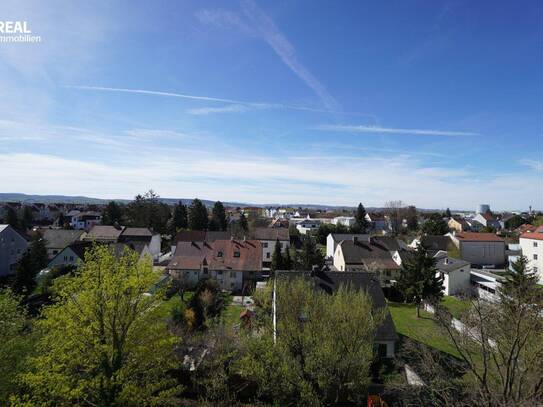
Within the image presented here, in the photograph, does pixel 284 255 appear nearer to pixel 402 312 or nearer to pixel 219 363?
pixel 402 312

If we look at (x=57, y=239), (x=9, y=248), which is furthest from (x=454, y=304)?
(x=57, y=239)

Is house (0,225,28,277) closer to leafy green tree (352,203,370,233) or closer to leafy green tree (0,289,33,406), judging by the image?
leafy green tree (0,289,33,406)

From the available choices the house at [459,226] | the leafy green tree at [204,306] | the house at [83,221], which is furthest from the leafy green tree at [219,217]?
the house at [459,226]

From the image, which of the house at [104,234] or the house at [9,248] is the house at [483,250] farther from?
the house at [9,248]

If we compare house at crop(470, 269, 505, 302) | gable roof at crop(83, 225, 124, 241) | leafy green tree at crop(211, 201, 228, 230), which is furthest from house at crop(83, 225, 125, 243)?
house at crop(470, 269, 505, 302)

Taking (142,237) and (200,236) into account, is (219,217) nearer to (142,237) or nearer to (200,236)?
(200,236)
